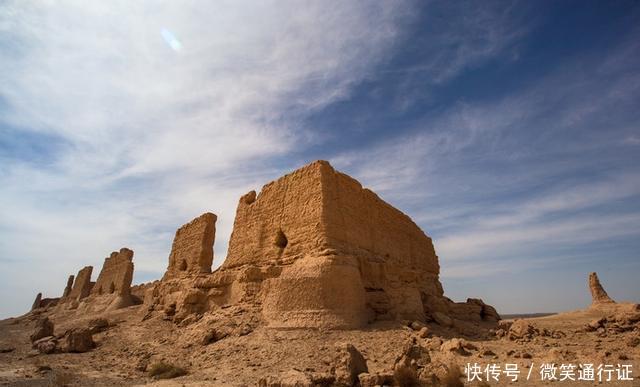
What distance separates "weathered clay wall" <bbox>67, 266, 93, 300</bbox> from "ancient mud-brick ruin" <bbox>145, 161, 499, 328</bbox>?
16760mm

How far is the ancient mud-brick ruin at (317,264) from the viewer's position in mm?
9031

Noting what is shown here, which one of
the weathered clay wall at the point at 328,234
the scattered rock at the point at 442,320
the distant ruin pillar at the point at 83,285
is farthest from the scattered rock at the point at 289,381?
the distant ruin pillar at the point at 83,285

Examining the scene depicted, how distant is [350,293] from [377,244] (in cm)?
342

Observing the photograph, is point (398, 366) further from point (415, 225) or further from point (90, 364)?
point (415, 225)

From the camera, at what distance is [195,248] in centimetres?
1504

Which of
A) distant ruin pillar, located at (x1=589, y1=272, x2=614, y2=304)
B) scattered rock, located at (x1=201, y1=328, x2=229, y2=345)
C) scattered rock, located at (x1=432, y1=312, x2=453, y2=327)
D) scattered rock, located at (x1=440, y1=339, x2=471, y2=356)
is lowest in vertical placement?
scattered rock, located at (x1=201, y1=328, x2=229, y2=345)

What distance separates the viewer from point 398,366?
19.0 ft

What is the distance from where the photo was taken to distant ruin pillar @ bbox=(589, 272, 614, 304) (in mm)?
20250

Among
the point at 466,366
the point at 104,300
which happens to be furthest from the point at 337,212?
the point at 104,300

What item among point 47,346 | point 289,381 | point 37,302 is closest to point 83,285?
point 37,302

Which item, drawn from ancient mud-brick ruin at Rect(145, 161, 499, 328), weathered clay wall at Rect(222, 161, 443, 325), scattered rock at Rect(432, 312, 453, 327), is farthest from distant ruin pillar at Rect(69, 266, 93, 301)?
scattered rock at Rect(432, 312, 453, 327)

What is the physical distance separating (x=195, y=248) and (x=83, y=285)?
17.9m

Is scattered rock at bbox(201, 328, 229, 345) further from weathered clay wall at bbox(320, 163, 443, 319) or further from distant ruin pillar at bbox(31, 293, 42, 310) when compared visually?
distant ruin pillar at bbox(31, 293, 42, 310)

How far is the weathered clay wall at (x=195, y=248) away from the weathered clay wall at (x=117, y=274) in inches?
285
